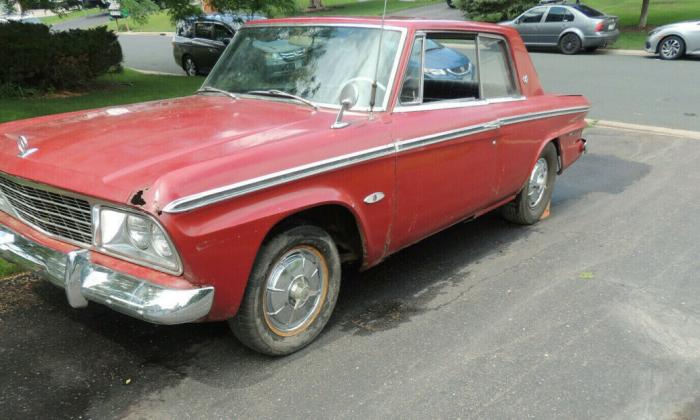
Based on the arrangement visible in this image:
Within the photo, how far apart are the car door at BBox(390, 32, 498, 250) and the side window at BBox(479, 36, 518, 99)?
88mm

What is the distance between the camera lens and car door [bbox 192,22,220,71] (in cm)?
1631

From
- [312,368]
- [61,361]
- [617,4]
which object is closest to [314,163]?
[312,368]

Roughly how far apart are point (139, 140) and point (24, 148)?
619mm

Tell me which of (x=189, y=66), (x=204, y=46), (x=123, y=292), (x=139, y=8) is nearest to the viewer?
(x=123, y=292)

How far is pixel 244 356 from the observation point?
3.47 m

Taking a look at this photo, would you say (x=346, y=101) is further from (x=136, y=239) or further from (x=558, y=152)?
(x=558, y=152)

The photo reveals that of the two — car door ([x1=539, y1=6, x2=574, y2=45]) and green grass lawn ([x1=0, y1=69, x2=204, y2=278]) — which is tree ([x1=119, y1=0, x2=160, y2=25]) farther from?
car door ([x1=539, y1=6, x2=574, y2=45])

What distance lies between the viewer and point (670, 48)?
55.6 ft

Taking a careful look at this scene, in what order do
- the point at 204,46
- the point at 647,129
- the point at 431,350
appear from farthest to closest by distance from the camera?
1. the point at 204,46
2. the point at 647,129
3. the point at 431,350

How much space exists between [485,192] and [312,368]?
1956 millimetres

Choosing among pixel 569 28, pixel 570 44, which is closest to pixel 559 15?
pixel 569 28

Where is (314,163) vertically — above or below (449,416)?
above

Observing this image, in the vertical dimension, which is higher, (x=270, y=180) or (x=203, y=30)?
(x=270, y=180)

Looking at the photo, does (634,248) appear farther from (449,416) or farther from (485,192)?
(449,416)
